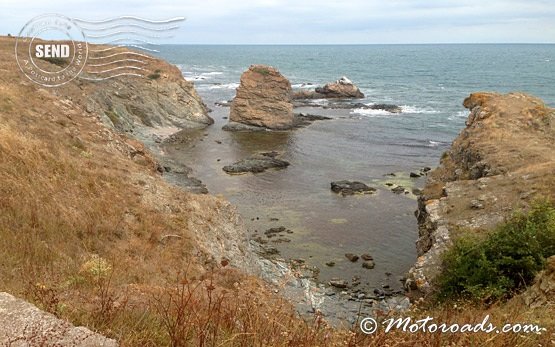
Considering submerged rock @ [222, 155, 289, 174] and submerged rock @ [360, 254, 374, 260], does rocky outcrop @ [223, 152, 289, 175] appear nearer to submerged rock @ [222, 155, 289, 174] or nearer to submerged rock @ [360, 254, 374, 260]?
submerged rock @ [222, 155, 289, 174]

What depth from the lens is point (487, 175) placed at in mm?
21984

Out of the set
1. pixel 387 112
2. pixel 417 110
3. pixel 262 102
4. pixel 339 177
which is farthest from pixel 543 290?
pixel 417 110

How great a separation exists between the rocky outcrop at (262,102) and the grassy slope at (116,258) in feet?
116

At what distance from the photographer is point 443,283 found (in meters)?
14.7

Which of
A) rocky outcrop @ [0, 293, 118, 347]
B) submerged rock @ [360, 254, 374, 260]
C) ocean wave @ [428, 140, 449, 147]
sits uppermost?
rocky outcrop @ [0, 293, 118, 347]

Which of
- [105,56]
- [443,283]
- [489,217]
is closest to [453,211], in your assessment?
[489,217]

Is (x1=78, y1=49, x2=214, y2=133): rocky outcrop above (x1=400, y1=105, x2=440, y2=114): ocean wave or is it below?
above

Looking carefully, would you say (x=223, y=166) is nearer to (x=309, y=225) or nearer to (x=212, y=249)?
(x=309, y=225)

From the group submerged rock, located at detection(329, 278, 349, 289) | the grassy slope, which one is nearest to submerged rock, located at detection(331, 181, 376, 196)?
submerged rock, located at detection(329, 278, 349, 289)

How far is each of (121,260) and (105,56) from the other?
60.8 meters

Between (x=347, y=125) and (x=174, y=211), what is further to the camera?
(x=347, y=125)

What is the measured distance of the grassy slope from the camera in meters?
5.00

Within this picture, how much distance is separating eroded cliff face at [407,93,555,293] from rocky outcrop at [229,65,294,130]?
3252 cm

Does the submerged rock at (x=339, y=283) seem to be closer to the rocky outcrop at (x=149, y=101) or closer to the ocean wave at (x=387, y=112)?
the rocky outcrop at (x=149, y=101)
